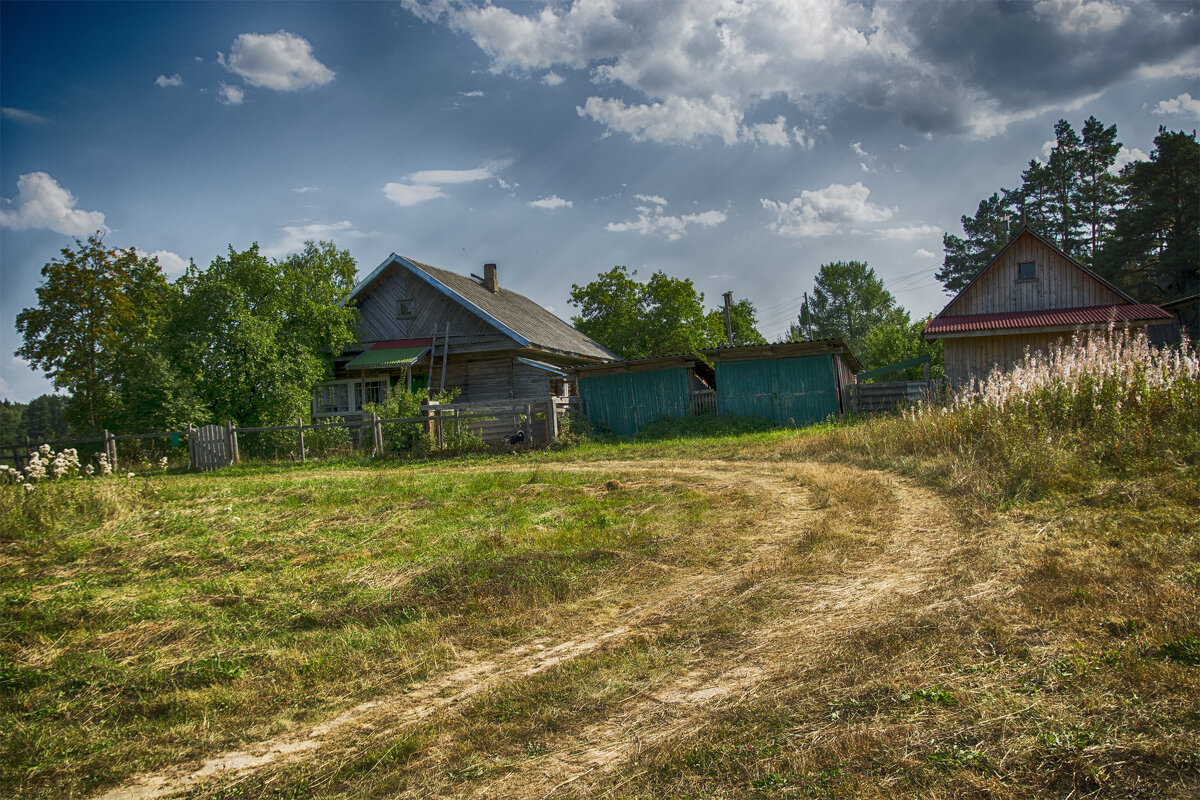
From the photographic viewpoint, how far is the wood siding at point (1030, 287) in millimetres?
20719

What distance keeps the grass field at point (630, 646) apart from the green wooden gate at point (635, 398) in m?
13.3

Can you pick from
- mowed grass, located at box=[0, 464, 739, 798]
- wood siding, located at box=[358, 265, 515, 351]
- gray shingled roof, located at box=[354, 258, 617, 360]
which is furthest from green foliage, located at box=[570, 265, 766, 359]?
mowed grass, located at box=[0, 464, 739, 798]

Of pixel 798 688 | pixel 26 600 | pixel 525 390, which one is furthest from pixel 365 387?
pixel 798 688

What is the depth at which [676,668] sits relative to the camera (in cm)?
381

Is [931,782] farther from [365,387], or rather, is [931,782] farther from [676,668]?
[365,387]

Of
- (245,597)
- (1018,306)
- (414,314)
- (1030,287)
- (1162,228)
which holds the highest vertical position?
(1162,228)

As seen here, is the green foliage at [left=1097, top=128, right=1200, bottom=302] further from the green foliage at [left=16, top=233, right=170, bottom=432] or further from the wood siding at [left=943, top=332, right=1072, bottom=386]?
the green foliage at [left=16, top=233, right=170, bottom=432]

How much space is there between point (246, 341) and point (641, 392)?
471 inches

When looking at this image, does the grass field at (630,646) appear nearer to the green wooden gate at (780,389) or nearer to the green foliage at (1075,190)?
the green wooden gate at (780,389)

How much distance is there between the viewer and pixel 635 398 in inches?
869

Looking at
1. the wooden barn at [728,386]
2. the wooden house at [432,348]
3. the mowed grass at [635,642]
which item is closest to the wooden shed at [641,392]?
the wooden barn at [728,386]

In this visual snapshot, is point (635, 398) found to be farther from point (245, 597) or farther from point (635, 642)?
point (635, 642)

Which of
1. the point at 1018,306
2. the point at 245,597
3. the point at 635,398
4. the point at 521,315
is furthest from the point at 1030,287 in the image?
the point at 245,597

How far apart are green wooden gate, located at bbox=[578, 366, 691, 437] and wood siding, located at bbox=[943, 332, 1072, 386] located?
333 inches
